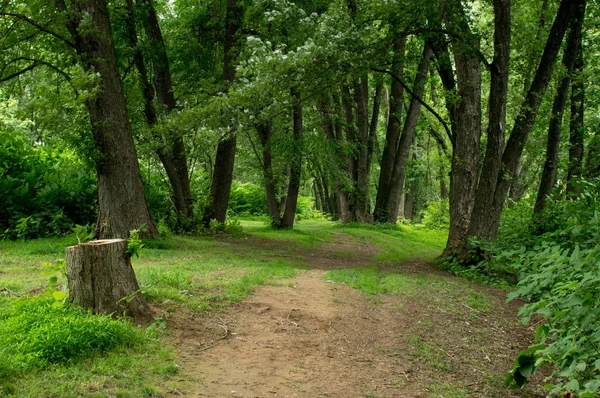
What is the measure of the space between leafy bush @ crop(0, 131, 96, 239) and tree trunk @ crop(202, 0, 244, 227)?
10.8ft

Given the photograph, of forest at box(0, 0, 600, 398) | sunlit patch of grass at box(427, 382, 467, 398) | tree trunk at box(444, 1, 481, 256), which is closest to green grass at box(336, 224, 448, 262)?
forest at box(0, 0, 600, 398)

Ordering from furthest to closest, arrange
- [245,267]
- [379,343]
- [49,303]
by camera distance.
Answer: [245,267], [379,343], [49,303]

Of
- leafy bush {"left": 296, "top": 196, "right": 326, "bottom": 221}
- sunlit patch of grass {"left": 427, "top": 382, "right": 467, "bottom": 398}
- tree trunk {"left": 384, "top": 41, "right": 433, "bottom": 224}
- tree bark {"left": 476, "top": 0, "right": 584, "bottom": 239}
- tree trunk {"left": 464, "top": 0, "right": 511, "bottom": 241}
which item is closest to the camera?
sunlit patch of grass {"left": 427, "top": 382, "right": 467, "bottom": 398}

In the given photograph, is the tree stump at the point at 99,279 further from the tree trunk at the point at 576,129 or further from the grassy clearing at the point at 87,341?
the tree trunk at the point at 576,129

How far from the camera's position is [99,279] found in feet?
17.1

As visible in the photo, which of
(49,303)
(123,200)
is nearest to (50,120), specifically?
(123,200)

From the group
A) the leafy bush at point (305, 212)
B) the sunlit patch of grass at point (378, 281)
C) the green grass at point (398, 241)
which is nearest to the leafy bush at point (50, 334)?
the sunlit patch of grass at point (378, 281)

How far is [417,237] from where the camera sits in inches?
757

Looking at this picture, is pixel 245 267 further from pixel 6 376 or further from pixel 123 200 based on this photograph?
pixel 6 376

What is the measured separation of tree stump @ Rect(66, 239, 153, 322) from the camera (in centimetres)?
517

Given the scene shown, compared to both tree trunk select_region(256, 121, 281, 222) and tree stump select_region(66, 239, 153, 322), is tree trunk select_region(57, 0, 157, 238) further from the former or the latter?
tree trunk select_region(256, 121, 281, 222)

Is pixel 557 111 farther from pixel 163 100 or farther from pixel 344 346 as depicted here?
pixel 344 346

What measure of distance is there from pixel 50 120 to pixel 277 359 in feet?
23.3

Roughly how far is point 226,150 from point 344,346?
988 centimetres
